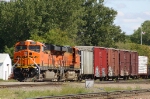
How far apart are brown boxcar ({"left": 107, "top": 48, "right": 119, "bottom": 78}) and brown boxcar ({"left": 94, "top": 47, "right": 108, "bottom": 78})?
3.10ft

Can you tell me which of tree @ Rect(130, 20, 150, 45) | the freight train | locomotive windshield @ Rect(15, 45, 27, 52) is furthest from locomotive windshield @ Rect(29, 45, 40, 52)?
tree @ Rect(130, 20, 150, 45)

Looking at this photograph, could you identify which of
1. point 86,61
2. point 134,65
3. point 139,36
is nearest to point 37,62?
point 86,61

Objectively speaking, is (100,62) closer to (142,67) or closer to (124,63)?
(124,63)

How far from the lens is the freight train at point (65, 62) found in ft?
110

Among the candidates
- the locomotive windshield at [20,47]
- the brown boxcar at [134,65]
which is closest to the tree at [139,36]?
the brown boxcar at [134,65]

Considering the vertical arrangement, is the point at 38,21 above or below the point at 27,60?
above

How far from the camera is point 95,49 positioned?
41.8 meters

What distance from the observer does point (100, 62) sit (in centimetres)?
4288

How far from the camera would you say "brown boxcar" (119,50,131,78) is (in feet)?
157

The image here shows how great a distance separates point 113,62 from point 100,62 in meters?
3.46

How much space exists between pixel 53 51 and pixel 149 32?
143194 millimetres

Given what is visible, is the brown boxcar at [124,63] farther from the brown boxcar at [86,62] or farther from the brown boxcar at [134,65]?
the brown boxcar at [86,62]

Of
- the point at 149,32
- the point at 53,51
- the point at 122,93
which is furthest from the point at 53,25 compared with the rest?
the point at 149,32

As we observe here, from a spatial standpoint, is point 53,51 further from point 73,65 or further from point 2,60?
point 2,60
